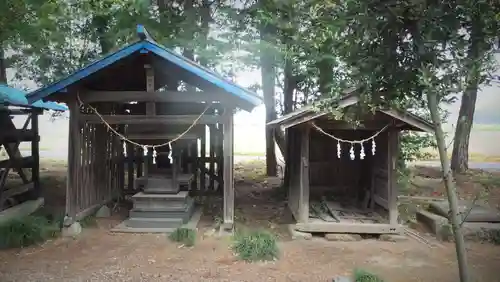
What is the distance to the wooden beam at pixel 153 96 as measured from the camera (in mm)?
8930

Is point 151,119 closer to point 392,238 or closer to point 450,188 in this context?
point 392,238

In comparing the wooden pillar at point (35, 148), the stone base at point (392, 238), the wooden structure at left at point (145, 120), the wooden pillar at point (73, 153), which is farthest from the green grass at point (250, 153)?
the wooden pillar at point (73, 153)

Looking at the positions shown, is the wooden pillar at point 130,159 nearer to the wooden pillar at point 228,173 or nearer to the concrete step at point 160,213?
the concrete step at point 160,213

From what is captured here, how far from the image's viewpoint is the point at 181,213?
986 cm

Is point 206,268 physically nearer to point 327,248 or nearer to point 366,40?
point 327,248

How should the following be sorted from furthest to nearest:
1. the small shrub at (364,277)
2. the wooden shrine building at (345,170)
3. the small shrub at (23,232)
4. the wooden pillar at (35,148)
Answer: the wooden pillar at (35,148) → the wooden shrine building at (345,170) → the small shrub at (23,232) → the small shrub at (364,277)

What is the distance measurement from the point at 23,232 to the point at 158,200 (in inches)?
115

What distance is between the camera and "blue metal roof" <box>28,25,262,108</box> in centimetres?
848

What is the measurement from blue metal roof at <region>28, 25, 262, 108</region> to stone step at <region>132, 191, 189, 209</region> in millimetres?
3015

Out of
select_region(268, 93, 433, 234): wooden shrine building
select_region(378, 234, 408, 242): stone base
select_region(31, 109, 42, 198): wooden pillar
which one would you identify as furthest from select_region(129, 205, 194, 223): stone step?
select_region(378, 234, 408, 242): stone base

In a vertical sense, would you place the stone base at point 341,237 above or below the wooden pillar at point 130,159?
below

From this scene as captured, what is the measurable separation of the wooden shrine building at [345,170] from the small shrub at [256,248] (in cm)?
177

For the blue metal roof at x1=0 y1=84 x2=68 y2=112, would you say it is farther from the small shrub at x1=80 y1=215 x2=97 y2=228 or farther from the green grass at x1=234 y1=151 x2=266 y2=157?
the green grass at x1=234 y1=151 x2=266 y2=157

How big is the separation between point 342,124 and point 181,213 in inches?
176
